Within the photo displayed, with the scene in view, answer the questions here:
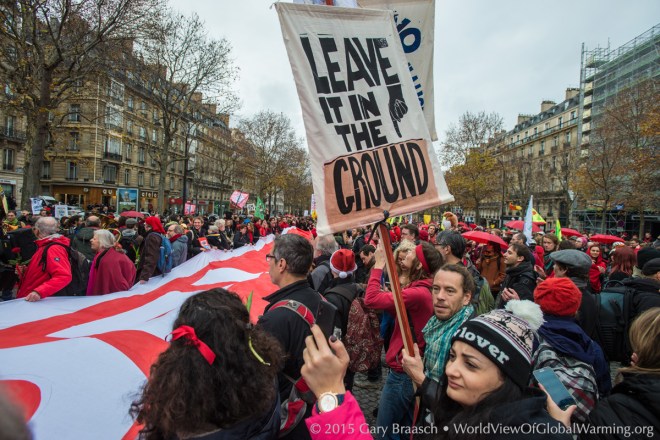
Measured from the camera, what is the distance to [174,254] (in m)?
6.82

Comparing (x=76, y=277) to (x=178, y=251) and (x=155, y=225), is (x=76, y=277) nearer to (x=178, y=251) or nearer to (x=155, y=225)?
(x=155, y=225)

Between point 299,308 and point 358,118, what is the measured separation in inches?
45.2

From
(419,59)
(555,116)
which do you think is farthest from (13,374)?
(555,116)

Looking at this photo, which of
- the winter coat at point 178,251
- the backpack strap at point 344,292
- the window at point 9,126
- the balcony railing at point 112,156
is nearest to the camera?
the backpack strap at point 344,292

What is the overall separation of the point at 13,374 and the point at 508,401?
2.66 meters

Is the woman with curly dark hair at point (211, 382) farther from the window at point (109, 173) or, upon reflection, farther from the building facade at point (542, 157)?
the window at point (109, 173)

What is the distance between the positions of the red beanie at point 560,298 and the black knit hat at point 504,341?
0.87 meters

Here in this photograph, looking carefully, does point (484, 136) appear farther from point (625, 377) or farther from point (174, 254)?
point (625, 377)

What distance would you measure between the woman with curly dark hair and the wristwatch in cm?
27

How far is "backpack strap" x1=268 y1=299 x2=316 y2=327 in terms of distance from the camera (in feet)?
6.53

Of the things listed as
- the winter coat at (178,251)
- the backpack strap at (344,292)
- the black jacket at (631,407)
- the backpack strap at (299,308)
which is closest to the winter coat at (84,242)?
the winter coat at (178,251)

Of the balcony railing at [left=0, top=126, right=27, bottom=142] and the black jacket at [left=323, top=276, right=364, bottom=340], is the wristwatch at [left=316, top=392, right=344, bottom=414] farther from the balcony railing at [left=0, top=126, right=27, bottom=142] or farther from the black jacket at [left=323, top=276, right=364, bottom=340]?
the balcony railing at [left=0, top=126, right=27, bottom=142]

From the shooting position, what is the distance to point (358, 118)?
2.13 m

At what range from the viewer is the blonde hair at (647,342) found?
164 cm
